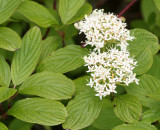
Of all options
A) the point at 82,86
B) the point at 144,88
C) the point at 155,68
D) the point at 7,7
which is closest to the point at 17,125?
the point at 82,86

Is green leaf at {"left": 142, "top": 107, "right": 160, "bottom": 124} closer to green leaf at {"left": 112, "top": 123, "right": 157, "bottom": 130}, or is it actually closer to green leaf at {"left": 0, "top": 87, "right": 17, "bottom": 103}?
green leaf at {"left": 112, "top": 123, "right": 157, "bottom": 130}

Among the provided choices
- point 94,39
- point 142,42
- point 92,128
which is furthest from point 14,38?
point 92,128

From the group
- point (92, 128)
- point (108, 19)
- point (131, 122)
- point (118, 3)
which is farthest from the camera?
point (118, 3)

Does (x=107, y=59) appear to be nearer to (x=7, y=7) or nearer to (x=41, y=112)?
(x=41, y=112)

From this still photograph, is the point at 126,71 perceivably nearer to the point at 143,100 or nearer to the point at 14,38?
the point at 143,100

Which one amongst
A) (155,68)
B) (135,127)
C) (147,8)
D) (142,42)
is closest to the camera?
(135,127)

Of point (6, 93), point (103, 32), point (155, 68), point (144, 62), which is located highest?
point (103, 32)
